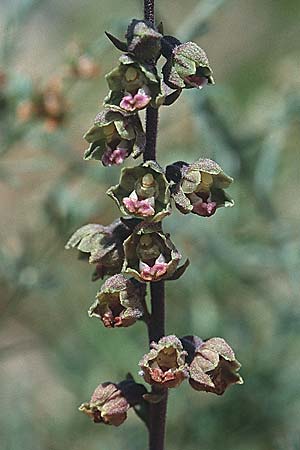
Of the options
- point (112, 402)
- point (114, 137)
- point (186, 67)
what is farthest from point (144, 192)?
point (112, 402)

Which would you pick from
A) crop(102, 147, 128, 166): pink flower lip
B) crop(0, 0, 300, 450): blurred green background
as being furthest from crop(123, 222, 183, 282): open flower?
crop(0, 0, 300, 450): blurred green background

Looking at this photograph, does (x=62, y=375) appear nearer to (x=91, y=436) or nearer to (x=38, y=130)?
(x=91, y=436)

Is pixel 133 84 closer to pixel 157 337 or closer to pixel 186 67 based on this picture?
pixel 186 67

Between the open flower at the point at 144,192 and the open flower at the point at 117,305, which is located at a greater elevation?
the open flower at the point at 144,192

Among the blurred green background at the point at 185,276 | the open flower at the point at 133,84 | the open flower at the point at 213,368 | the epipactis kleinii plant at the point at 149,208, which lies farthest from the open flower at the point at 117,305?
the blurred green background at the point at 185,276

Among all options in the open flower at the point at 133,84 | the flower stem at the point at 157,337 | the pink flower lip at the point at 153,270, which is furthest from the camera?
the flower stem at the point at 157,337

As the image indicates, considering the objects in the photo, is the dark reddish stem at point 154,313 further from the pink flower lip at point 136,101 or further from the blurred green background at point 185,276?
the blurred green background at point 185,276
